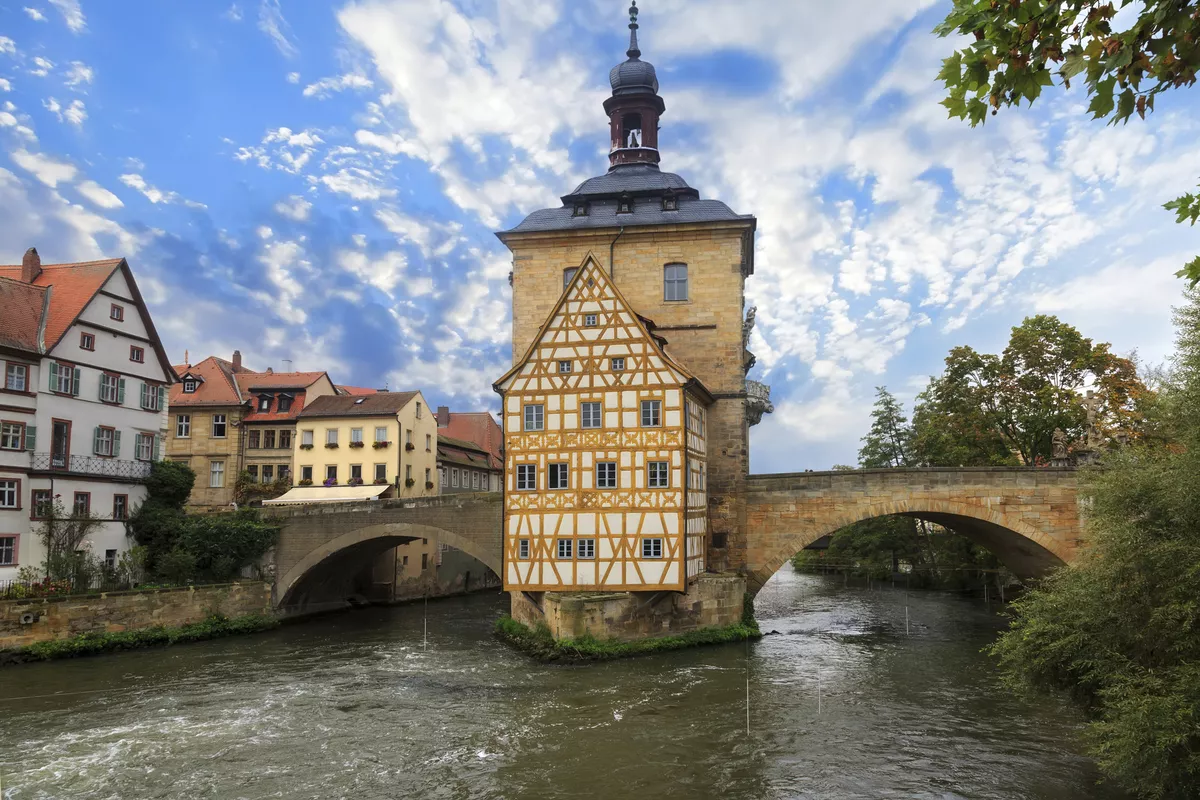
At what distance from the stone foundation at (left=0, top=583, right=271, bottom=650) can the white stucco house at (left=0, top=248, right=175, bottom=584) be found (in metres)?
2.12

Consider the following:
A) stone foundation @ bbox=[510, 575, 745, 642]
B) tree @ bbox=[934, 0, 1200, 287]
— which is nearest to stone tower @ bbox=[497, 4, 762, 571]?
stone foundation @ bbox=[510, 575, 745, 642]

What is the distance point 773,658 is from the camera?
21062 millimetres

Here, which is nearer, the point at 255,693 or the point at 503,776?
the point at 503,776

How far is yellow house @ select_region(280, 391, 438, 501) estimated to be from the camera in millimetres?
35594

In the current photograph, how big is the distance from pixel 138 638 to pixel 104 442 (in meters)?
6.52

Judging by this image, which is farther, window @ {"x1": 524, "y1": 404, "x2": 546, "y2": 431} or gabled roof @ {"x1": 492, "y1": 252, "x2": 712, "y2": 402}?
window @ {"x1": 524, "y1": 404, "x2": 546, "y2": 431}

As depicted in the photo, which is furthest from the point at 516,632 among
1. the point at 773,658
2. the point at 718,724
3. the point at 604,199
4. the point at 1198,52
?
the point at 1198,52

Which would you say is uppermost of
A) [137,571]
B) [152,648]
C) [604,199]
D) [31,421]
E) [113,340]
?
[604,199]

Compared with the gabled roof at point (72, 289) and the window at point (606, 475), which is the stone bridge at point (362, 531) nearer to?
the window at point (606, 475)

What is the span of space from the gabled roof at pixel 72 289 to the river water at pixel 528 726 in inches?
392

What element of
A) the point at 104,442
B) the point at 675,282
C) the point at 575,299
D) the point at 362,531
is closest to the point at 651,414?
the point at 575,299

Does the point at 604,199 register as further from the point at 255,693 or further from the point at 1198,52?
the point at 1198,52

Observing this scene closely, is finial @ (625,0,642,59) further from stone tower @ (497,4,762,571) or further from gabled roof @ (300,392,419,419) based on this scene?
gabled roof @ (300,392,419,419)

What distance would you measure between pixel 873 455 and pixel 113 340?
34.6 meters
